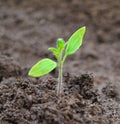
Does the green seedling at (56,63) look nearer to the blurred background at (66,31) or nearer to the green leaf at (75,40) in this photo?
the green leaf at (75,40)

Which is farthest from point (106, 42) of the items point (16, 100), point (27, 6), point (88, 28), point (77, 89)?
point (16, 100)

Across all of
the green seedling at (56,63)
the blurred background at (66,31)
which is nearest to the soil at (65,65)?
the blurred background at (66,31)

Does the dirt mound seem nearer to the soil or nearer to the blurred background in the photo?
the soil

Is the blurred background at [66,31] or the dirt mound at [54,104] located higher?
the blurred background at [66,31]

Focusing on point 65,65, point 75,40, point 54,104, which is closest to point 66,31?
point 65,65

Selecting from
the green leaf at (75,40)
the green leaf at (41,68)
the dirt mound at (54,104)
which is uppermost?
the green leaf at (75,40)

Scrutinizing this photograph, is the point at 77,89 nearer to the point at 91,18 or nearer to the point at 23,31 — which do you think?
the point at 23,31

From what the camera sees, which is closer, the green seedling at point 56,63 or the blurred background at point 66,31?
the green seedling at point 56,63
